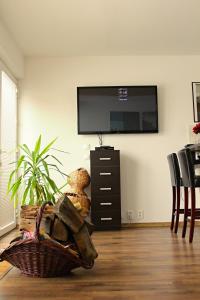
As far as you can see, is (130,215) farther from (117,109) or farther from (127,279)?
(127,279)

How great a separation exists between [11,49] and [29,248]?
10.1ft

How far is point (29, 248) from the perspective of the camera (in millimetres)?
2086

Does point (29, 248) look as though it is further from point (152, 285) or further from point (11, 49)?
point (11, 49)

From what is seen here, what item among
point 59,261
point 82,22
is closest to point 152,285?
point 59,261

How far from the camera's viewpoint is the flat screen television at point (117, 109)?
16.1 ft

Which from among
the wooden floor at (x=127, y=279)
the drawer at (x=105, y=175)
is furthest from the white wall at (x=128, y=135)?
the wooden floor at (x=127, y=279)

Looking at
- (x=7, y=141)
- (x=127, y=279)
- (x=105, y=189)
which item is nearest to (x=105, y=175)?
(x=105, y=189)

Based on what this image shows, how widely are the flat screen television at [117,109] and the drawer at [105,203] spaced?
99 cm

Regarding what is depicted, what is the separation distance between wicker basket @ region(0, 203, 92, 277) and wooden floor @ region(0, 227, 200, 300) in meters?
0.06

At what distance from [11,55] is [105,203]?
2.28m

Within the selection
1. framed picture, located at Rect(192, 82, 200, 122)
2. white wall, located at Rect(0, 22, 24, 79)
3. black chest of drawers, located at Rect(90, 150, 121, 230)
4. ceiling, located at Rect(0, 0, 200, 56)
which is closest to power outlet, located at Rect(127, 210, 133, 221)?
black chest of drawers, located at Rect(90, 150, 121, 230)

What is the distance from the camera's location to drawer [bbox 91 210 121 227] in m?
4.48

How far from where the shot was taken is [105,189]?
14.9 feet

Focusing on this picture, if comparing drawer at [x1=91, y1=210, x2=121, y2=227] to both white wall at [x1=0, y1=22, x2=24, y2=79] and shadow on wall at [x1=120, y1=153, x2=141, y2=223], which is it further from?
white wall at [x1=0, y1=22, x2=24, y2=79]
